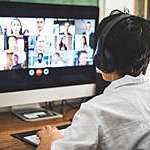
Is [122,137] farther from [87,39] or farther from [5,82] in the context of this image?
[87,39]

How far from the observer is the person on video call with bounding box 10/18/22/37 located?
1.91m

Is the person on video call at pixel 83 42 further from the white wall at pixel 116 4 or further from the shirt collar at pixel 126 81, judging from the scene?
the shirt collar at pixel 126 81

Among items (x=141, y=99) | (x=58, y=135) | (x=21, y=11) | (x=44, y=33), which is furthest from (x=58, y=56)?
(x=141, y=99)

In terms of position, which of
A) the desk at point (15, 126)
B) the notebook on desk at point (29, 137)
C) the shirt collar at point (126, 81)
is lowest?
the desk at point (15, 126)

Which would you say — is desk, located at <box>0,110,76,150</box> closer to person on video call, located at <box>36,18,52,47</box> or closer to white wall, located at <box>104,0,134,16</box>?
person on video call, located at <box>36,18,52,47</box>

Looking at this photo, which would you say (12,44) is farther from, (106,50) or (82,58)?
(106,50)

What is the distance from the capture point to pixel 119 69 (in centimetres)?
122

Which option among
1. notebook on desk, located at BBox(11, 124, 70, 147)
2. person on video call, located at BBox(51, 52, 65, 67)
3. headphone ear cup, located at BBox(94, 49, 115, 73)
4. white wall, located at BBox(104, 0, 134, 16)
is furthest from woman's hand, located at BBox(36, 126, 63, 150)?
white wall, located at BBox(104, 0, 134, 16)

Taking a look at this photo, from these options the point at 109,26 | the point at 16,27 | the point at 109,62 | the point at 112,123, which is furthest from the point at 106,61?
the point at 16,27

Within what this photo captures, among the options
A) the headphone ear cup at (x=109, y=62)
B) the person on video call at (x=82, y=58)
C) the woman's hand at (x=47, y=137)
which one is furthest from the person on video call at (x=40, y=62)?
the headphone ear cup at (x=109, y=62)

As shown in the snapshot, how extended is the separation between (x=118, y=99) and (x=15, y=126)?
97 cm

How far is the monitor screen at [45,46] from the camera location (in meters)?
1.93

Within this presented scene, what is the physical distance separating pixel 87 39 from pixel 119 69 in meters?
1.02

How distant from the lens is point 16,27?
6.32ft
